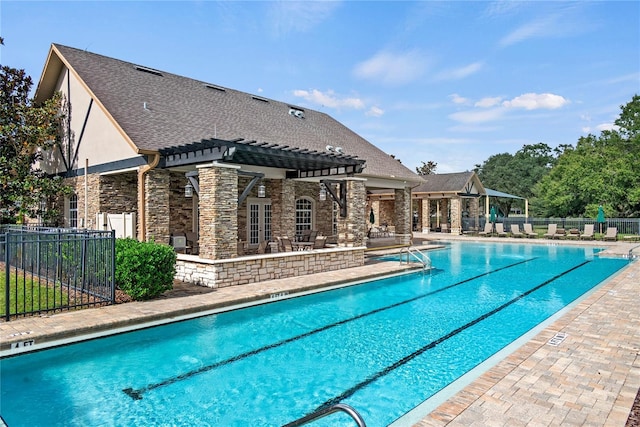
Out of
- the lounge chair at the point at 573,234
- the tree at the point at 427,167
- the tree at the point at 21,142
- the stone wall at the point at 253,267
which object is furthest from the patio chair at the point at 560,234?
the tree at the point at 427,167

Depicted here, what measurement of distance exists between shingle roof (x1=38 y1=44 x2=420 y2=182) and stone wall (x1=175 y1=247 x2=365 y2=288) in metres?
4.15

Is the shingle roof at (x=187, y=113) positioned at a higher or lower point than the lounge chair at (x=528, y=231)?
higher

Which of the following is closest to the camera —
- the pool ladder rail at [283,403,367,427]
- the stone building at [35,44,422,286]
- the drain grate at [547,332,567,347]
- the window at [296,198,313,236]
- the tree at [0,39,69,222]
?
the pool ladder rail at [283,403,367,427]

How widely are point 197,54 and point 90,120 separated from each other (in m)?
5.62

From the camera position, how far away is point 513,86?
25781 millimetres

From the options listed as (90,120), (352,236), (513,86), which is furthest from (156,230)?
(513,86)

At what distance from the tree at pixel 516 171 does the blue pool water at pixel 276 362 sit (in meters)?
45.9

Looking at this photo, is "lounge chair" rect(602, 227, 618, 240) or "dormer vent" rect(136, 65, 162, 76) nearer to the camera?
"dormer vent" rect(136, 65, 162, 76)

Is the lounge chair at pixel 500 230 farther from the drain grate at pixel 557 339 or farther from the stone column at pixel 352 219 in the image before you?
the drain grate at pixel 557 339

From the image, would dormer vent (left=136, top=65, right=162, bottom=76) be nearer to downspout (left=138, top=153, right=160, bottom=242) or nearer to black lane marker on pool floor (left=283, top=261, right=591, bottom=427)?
downspout (left=138, top=153, right=160, bottom=242)

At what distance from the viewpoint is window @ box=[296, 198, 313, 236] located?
2050 centimetres

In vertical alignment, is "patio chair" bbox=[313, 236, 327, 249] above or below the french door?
below

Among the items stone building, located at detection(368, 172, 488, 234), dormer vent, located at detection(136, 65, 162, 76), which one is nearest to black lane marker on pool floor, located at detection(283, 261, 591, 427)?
dormer vent, located at detection(136, 65, 162, 76)

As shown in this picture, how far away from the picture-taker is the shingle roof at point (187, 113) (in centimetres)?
1435
